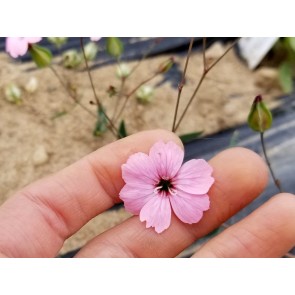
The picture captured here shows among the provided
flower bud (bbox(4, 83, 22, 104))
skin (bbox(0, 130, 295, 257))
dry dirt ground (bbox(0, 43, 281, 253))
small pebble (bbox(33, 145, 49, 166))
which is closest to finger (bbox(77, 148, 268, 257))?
skin (bbox(0, 130, 295, 257))

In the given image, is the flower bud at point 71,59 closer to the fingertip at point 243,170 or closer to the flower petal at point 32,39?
the flower petal at point 32,39

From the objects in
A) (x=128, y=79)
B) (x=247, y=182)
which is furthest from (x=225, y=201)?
(x=128, y=79)

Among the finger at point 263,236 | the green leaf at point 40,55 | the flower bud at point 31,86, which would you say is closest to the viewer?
the finger at point 263,236

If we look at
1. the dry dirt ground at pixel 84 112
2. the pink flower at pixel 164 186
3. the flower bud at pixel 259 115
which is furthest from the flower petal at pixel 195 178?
the dry dirt ground at pixel 84 112

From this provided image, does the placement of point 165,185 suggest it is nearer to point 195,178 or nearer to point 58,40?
point 195,178
